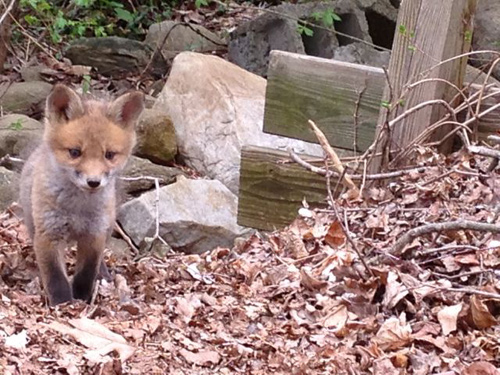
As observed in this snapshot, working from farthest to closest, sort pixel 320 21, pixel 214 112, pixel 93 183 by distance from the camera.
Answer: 1. pixel 320 21
2. pixel 214 112
3. pixel 93 183

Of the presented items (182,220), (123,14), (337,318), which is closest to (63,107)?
(337,318)

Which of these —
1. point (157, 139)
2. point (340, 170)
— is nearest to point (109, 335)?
point (340, 170)

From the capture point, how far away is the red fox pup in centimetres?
500

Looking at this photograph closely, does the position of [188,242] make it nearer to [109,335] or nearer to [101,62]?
[109,335]

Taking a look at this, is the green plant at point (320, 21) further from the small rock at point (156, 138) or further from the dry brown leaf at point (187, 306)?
the dry brown leaf at point (187, 306)

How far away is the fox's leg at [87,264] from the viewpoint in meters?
5.14

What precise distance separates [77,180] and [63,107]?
1.48ft

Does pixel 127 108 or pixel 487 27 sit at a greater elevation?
pixel 487 27

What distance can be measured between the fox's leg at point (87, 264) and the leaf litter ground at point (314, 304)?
0.48ft

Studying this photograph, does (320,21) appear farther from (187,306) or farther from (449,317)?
(449,317)

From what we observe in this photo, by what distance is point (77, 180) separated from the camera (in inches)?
195

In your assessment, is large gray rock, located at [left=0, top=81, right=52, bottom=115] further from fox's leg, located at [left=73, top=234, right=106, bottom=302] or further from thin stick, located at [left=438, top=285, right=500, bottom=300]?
thin stick, located at [left=438, top=285, right=500, bottom=300]

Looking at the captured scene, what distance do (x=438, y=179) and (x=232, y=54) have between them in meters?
8.26

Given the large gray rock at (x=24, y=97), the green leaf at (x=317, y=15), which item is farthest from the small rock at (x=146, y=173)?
the green leaf at (x=317, y=15)
